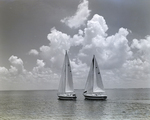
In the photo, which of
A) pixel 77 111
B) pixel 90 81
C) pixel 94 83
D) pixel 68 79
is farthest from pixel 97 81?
pixel 77 111

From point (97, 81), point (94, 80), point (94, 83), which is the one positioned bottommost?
point (94, 83)

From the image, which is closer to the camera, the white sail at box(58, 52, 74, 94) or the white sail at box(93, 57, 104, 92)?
the white sail at box(93, 57, 104, 92)

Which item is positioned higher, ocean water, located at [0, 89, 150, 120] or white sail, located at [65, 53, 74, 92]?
white sail, located at [65, 53, 74, 92]

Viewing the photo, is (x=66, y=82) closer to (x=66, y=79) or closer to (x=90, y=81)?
(x=66, y=79)

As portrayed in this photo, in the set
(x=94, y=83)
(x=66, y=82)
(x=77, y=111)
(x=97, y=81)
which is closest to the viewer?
(x=77, y=111)

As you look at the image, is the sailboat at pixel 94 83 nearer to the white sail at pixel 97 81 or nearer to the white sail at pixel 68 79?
the white sail at pixel 97 81

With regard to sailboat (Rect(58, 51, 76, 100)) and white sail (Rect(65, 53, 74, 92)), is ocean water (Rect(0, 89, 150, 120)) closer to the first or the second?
sailboat (Rect(58, 51, 76, 100))

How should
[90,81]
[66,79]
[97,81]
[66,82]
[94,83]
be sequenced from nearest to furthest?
[94,83], [97,81], [66,82], [66,79], [90,81]

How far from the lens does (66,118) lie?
33.1 m

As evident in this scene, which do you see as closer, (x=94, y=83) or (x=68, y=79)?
(x=94, y=83)

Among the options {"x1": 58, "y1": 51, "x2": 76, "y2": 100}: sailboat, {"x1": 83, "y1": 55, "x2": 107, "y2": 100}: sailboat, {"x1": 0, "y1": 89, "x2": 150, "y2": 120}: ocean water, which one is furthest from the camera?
{"x1": 58, "y1": 51, "x2": 76, "y2": 100}: sailboat

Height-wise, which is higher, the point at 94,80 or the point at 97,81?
the point at 94,80

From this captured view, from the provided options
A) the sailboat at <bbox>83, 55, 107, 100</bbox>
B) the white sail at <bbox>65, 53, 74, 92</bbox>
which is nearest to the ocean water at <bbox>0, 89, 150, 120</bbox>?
the sailboat at <bbox>83, 55, 107, 100</bbox>

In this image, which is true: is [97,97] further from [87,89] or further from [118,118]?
[118,118]
